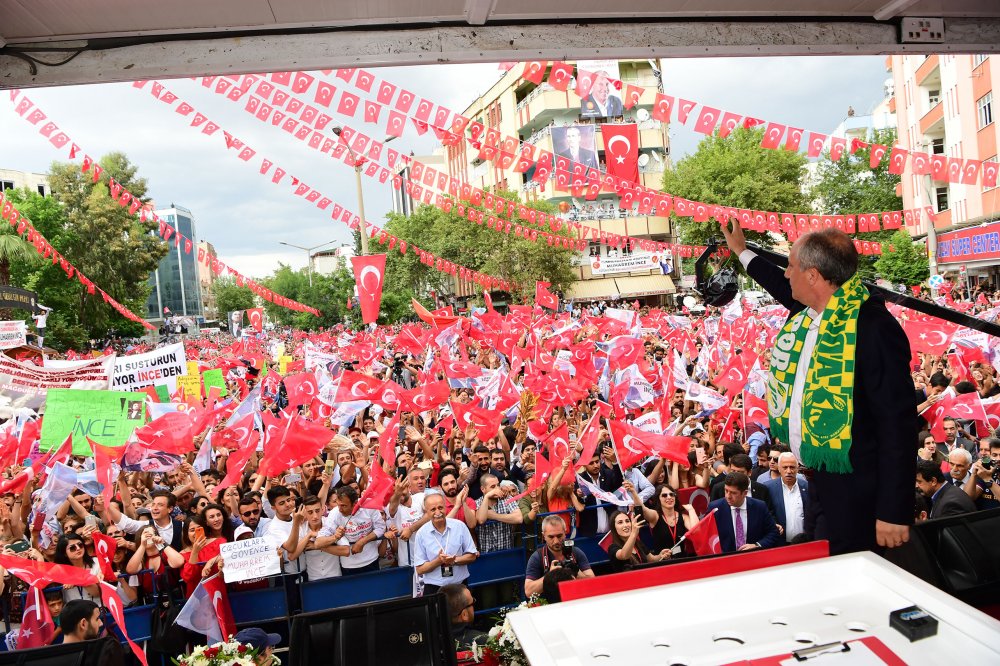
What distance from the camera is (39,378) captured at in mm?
11234

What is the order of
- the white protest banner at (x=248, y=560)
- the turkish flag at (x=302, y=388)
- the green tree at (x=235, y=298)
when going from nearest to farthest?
the white protest banner at (x=248, y=560) < the turkish flag at (x=302, y=388) < the green tree at (x=235, y=298)

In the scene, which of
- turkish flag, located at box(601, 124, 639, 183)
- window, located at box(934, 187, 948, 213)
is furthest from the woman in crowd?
window, located at box(934, 187, 948, 213)

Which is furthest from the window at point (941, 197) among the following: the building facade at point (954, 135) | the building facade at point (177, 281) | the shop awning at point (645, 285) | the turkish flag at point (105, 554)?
the building facade at point (177, 281)

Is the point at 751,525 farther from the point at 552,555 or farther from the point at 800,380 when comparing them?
the point at 800,380

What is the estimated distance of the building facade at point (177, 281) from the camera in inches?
5271

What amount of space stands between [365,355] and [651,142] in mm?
37637

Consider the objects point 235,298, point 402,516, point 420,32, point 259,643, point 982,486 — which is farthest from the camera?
point 235,298

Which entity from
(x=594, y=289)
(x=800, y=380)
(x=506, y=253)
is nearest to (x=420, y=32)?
(x=800, y=380)

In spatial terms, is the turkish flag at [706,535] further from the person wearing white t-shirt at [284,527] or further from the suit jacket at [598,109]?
the suit jacket at [598,109]

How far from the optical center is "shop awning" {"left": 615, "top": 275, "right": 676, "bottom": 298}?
5297cm

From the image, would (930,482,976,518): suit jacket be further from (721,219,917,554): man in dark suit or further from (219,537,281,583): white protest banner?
(219,537,281,583): white protest banner

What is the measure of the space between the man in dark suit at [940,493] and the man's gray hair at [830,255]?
10.1ft

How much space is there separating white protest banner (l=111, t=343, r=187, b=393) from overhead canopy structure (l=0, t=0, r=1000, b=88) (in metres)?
9.45

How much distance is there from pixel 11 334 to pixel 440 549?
76.9 ft
